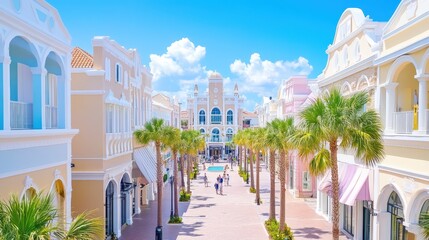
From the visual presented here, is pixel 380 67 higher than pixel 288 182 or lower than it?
higher

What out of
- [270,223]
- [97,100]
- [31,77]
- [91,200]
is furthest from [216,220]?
[31,77]

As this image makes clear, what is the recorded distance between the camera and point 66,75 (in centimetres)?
1380

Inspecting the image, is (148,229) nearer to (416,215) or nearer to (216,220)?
(216,220)

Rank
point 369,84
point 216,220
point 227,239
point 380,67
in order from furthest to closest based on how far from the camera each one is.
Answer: point 216,220
point 227,239
point 369,84
point 380,67

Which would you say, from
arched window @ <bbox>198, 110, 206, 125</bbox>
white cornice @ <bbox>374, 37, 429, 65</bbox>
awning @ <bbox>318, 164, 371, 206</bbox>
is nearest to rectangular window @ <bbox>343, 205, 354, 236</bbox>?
awning @ <bbox>318, 164, 371, 206</bbox>

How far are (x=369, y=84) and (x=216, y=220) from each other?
13.7m

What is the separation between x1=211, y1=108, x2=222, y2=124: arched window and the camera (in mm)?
78312

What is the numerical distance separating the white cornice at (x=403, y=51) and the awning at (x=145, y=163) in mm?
15845

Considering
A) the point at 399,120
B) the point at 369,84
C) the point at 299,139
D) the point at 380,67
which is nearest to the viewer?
the point at 299,139

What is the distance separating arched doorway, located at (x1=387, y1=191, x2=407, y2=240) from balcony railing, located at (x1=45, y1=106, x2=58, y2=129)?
13017 millimetres

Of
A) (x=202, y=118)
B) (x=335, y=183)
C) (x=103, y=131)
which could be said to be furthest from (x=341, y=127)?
(x=202, y=118)

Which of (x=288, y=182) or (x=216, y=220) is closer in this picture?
(x=216, y=220)

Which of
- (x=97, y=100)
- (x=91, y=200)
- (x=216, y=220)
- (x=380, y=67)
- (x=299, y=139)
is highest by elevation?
(x=380, y=67)

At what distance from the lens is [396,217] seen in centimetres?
1481
